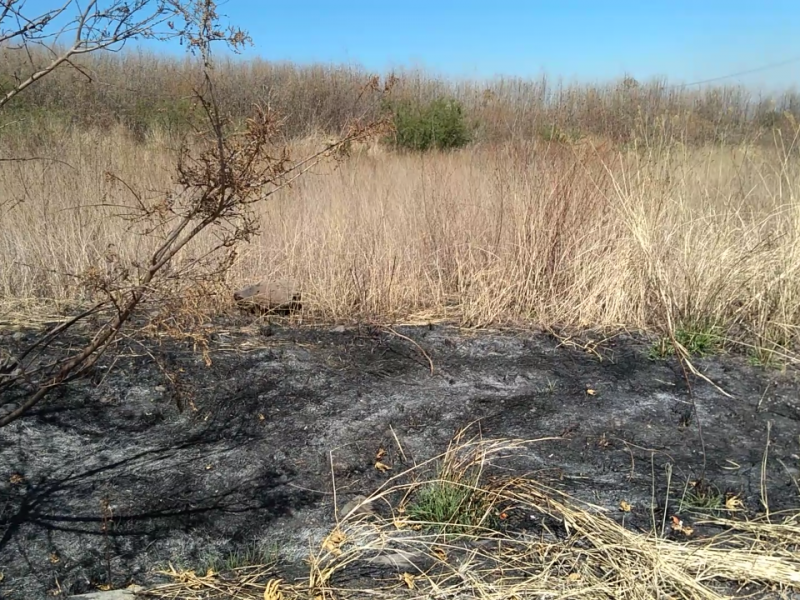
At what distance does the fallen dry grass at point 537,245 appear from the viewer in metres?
3.86

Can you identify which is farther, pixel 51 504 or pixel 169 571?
pixel 51 504

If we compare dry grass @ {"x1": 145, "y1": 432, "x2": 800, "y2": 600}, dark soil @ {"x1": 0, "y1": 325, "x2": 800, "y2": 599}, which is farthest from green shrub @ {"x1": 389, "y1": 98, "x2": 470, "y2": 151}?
dry grass @ {"x1": 145, "y1": 432, "x2": 800, "y2": 600}

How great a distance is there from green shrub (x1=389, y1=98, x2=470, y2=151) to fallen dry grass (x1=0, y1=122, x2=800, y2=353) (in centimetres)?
356

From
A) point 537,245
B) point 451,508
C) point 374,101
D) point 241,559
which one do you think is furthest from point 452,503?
point 374,101

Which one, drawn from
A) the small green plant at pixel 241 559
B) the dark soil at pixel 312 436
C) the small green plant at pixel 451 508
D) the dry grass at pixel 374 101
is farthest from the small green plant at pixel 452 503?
the dry grass at pixel 374 101

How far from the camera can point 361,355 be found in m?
3.62

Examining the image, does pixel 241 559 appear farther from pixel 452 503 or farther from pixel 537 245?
pixel 537 245

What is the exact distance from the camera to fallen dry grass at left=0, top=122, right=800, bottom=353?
12.6ft

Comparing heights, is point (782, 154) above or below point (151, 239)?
above

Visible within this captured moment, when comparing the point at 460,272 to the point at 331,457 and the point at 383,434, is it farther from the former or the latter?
the point at 331,457

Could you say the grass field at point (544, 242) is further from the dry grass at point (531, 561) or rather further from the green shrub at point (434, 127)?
the green shrub at point (434, 127)

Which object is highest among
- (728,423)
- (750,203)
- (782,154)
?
(782,154)

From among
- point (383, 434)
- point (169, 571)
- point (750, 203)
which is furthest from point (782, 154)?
point (169, 571)

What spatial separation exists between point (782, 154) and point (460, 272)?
2.31m
